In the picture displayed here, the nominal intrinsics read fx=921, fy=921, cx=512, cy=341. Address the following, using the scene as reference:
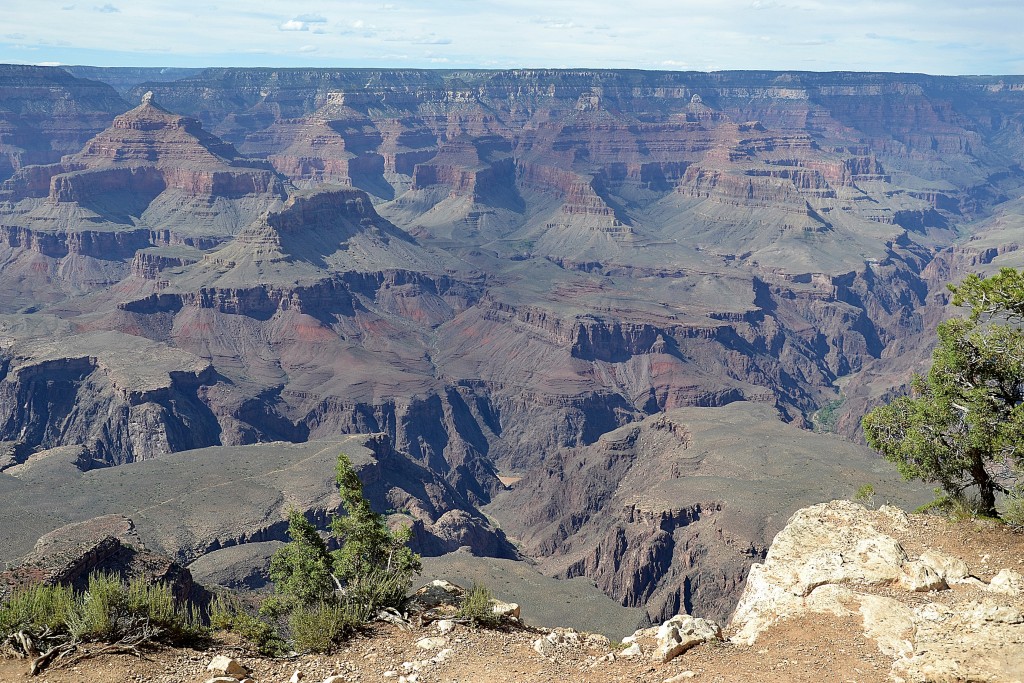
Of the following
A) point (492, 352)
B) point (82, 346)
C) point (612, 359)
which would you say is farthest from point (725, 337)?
point (82, 346)

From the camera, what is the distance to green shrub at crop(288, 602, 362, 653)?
27.8 meters

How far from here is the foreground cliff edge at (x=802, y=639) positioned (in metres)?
24.2

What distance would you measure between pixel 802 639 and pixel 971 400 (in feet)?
43.4

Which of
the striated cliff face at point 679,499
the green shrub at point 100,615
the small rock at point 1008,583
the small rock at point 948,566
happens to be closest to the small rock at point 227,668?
the green shrub at point 100,615

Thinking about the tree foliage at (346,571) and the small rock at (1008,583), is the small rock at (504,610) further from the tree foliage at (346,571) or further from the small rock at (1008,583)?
the small rock at (1008,583)

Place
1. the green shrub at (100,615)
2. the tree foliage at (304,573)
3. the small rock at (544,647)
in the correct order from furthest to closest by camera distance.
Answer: the tree foliage at (304,573) → the small rock at (544,647) → the green shrub at (100,615)

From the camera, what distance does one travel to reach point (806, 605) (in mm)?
28219

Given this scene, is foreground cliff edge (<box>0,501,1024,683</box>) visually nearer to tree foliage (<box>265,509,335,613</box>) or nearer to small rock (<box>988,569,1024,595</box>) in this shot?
small rock (<box>988,569,1024,595</box>)

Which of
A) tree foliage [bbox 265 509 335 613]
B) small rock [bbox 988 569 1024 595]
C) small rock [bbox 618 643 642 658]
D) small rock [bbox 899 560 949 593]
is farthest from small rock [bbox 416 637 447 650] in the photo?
small rock [bbox 988 569 1024 595]

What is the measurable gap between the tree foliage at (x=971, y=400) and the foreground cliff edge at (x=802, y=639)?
2.87m

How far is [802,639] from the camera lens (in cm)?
2642

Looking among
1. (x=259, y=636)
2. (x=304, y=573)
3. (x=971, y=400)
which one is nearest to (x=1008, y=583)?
(x=971, y=400)

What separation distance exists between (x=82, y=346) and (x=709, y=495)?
332 ft

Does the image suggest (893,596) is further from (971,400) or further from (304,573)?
(304,573)
